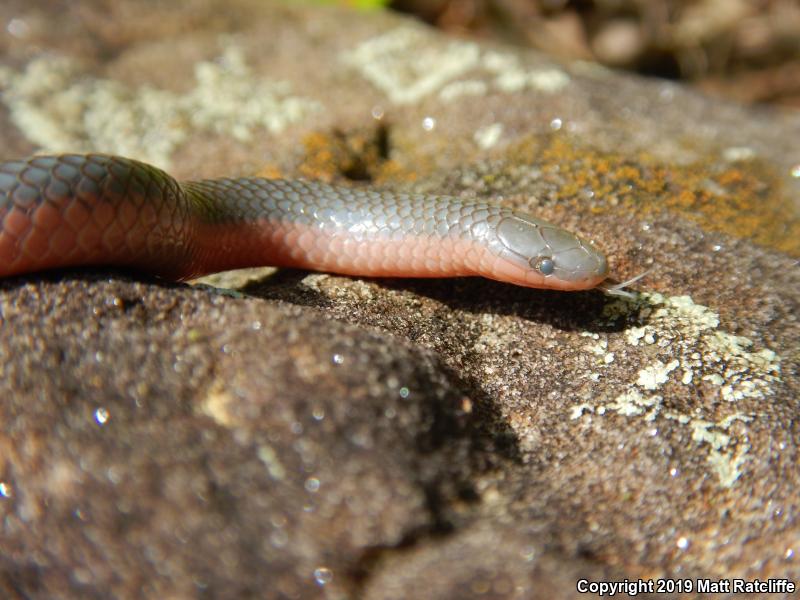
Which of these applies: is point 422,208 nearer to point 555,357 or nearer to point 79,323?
point 555,357

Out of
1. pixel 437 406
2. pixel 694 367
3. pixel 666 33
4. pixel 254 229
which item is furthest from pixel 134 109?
pixel 666 33

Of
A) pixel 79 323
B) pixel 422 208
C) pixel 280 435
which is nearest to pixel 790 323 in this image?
pixel 422 208

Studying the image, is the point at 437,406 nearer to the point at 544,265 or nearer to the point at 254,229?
the point at 544,265

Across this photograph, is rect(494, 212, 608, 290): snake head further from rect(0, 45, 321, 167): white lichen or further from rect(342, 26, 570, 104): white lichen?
rect(0, 45, 321, 167): white lichen

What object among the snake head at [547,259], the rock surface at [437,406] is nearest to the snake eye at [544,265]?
the snake head at [547,259]

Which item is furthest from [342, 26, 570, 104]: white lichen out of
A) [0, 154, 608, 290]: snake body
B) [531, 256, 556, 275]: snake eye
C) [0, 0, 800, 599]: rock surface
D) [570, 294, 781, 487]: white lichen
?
[570, 294, 781, 487]: white lichen
